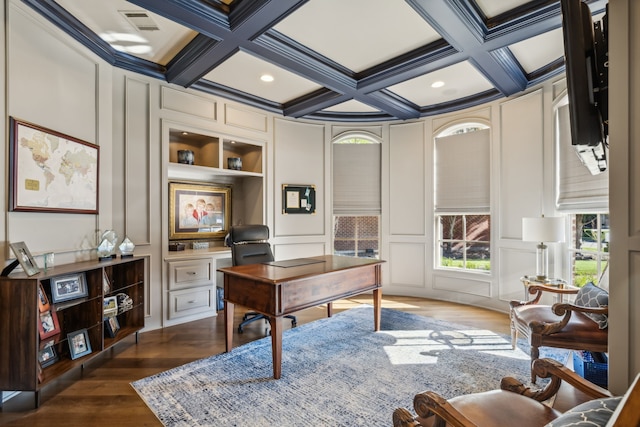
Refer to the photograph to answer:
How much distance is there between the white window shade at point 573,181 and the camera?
2873 millimetres

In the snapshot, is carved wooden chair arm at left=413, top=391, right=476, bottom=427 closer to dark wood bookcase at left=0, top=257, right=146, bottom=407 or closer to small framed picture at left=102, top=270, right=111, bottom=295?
dark wood bookcase at left=0, top=257, right=146, bottom=407

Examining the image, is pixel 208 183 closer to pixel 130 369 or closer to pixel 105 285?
pixel 105 285

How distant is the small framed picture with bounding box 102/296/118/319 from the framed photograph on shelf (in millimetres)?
780

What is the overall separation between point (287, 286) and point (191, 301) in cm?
191

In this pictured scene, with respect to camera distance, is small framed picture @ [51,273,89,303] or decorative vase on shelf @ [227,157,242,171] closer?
small framed picture @ [51,273,89,303]

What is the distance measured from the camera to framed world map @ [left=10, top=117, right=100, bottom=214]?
87.0 inches

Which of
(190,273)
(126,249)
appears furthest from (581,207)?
(126,249)

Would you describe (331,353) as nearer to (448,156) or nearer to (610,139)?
(610,139)

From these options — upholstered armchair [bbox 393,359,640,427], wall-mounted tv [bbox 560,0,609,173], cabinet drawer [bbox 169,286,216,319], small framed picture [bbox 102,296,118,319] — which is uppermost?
wall-mounted tv [bbox 560,0,609,173]

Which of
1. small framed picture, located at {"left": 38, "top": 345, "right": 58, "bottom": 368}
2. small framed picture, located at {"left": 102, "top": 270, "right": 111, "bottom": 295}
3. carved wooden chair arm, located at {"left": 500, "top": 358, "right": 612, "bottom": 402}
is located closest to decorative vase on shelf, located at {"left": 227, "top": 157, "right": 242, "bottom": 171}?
small framed picture, located at {"left": 102, "top": 270, "right": 111, "bottom": 295}

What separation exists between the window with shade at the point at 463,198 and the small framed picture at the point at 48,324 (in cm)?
452

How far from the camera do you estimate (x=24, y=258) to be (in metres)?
2.11

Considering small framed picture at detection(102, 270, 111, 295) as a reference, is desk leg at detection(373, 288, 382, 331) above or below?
below

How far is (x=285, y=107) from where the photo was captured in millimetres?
4625
